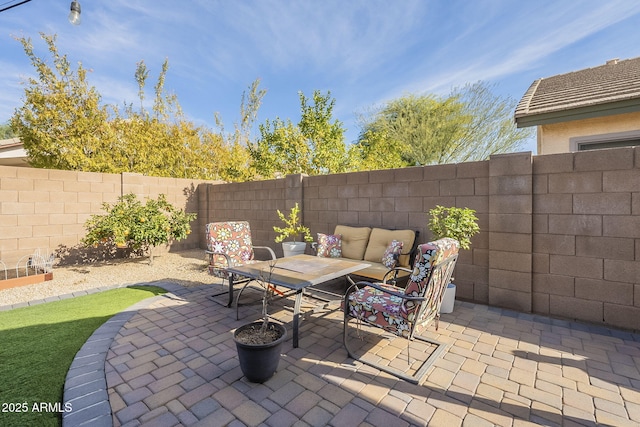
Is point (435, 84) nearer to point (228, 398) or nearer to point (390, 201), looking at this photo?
point (390, 201)

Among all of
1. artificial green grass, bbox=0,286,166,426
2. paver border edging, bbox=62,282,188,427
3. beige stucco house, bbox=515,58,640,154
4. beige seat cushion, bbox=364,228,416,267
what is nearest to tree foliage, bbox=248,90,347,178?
beige seat cushion, bbox=364,228,416,267

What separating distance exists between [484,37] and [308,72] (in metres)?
6.70

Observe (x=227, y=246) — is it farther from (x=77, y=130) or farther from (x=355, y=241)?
(x=77, y=130)

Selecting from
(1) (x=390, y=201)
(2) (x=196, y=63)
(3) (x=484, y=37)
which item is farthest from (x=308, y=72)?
(1) (x=390, y=201)

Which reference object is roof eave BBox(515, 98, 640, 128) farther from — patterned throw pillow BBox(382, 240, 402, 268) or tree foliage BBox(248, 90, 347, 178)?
tree foliage BBox(248, 90, 347, 178)

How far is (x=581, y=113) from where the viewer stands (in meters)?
Result: 5.21

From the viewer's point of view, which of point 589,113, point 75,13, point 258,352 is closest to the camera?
point 258,352

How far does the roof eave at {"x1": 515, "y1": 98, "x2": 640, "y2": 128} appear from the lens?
482 cm

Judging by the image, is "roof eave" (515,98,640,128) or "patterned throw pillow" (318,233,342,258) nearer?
"roof eave" (515,98,640,128)

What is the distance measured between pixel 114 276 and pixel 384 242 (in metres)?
5.26

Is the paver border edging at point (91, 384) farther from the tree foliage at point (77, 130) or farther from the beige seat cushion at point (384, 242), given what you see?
the tree foliage at point (77, 130)

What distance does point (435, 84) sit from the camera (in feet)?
50.1

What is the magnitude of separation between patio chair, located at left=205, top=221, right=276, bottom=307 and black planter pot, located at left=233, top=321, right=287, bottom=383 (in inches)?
78.7

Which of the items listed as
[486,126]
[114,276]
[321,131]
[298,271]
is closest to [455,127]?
[486,126]
